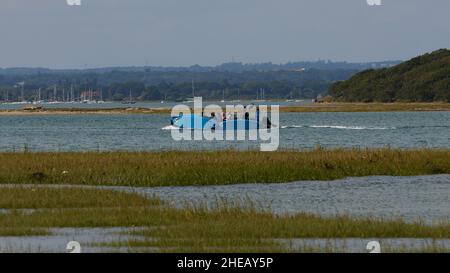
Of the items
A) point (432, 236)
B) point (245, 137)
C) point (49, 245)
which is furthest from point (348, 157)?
point (245, 137)

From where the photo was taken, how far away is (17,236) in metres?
25.2

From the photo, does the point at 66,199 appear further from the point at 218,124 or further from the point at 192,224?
the point at 218,124

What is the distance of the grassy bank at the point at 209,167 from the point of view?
39156 mm

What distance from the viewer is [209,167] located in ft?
136

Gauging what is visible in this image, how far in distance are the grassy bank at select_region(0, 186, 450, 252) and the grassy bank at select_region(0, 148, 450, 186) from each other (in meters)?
6.90

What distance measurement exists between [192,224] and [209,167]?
14939 mm

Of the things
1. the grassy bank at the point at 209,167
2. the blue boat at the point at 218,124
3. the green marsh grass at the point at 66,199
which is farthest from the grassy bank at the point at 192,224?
the blue boat at the point at 218,124

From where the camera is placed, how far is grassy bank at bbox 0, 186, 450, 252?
23.6 m

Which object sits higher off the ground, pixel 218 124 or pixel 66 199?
pixel 66 199

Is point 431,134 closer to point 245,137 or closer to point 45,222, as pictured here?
point 245,137

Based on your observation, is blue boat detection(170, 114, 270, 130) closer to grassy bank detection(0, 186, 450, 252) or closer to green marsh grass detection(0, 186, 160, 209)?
green marsh grass detection(0, 186, 160, 209)

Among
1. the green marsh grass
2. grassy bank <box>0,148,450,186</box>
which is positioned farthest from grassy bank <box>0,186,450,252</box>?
grassy bank <box>0,148,450,186</box>

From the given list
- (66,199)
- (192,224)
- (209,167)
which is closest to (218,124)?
(209,167)

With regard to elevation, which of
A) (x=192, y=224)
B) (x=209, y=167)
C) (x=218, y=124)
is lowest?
(x=218, y=124)
